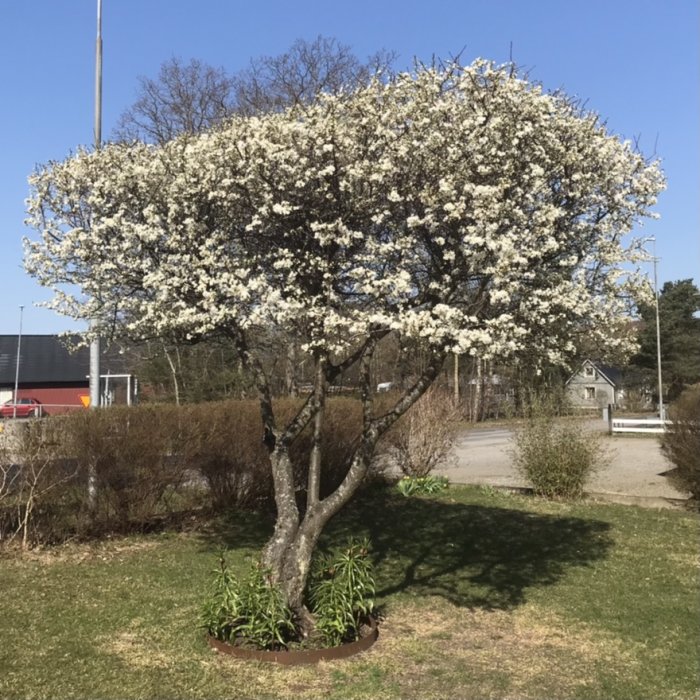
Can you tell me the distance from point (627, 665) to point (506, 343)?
8.12ft

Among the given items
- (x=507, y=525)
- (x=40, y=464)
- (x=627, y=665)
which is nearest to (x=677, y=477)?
(x=507, y=525)

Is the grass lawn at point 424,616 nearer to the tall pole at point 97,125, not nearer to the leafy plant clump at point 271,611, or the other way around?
the leafy plant clump at point 271,611

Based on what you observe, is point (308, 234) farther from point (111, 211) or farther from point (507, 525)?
point (507, 525)

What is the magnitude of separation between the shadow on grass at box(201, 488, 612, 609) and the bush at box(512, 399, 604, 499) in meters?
1.35

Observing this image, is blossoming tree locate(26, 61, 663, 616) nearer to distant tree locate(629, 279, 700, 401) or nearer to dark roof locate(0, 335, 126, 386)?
dark roof locate(0, 335, 126, 386)

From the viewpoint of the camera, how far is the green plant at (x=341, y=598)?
536 cm

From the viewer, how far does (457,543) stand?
9195 mm

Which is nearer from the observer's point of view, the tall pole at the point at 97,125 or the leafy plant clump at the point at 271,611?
the leafy plant clump at the point at 271,611

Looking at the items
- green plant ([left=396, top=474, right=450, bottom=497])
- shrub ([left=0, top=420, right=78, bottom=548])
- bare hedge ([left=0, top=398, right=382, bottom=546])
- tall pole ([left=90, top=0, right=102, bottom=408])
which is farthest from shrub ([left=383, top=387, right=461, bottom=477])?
shrub ([left=0, top=420, right=78, bottom=548])

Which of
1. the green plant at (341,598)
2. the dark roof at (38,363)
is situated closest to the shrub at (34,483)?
the green plant at (341,598)

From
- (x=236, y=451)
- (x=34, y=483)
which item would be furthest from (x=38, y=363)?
(x=34, y=483)

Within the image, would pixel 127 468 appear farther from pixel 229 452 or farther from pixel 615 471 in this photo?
pixel 615 471

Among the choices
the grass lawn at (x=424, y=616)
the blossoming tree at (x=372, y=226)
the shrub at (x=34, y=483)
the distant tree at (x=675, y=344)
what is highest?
the distant tree at (x=675, y=344)

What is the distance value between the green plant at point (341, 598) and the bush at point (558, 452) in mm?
7157
